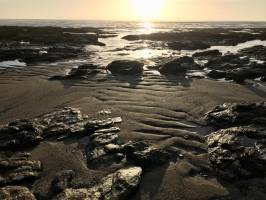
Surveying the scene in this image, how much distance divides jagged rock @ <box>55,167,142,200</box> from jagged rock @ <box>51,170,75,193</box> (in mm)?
243

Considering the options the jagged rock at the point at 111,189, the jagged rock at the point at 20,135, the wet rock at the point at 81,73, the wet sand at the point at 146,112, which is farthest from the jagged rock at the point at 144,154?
the wet rock at the point at 81,73

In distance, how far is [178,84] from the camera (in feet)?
49.3

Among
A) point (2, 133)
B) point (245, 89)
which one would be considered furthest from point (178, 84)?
point (2, 133)

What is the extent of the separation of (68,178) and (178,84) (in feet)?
30.3

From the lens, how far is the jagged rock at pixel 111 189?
5.86 m

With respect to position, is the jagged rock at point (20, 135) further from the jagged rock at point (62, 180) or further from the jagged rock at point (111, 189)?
the jagged rock at point (111, 189)

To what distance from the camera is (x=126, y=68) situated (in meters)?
18.3

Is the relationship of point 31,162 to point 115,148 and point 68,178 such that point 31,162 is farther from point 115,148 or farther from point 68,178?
point 115,148

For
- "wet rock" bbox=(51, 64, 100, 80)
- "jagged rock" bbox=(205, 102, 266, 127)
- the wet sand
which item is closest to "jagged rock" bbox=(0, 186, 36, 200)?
the wet sand

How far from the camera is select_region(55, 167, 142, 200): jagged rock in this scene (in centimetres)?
586

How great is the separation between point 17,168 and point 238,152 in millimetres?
4682

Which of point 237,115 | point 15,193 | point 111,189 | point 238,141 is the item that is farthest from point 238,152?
point 15,193

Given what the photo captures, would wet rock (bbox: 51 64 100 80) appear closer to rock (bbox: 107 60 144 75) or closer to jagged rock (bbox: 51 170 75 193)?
rock (bbox: 107 60 144 75)

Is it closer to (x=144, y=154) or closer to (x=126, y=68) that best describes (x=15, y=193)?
(x=144, y=154)
